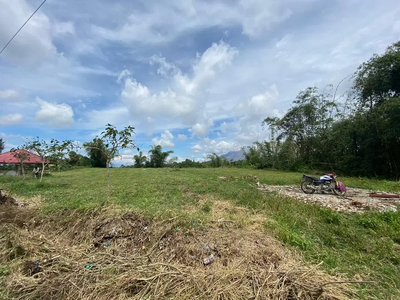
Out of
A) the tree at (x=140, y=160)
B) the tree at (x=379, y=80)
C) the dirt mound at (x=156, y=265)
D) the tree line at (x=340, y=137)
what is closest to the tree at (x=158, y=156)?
the tree at (x=140, y=160)

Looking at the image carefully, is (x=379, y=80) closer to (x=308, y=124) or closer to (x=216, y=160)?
(x=308, y=124)

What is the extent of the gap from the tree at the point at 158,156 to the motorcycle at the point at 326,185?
18442 millimetres

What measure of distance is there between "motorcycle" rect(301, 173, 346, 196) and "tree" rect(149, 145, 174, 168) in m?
18.4

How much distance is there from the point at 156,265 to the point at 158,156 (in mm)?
22255

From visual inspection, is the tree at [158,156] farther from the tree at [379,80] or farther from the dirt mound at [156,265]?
the dirt mound at [156,265]

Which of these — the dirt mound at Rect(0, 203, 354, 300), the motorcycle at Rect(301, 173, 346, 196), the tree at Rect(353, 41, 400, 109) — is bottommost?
the dirt mound at Rect(0, 203, 354, 300)

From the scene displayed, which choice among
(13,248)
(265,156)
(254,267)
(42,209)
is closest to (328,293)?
(254,267)

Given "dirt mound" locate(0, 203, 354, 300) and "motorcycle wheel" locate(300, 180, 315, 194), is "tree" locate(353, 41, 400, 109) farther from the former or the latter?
"dirt mound" locate(0, 203, 354, 300)

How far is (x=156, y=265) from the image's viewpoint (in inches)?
80.2

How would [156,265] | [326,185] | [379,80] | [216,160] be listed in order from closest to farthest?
[156,265] → [326,185] → [379,80] → [216,160]

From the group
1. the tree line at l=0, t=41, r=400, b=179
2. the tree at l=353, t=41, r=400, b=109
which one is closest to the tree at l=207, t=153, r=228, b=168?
the tree line at l=0, t=41, r=400, b=179

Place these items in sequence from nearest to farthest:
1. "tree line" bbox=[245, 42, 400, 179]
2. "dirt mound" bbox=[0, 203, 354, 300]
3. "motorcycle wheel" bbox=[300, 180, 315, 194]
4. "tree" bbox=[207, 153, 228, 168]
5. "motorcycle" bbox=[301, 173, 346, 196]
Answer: "dirt mound" bbox=[0, 203, 354, 300] → "motorcycle" bbox=[301, 173, 346, 196] → "motorcycle wheel" bbox=[300, 180, 315, 194] → "tree line" bbox=[245, 42, 400, 179] → "tree" bbox=[207, 153, 228, 168]

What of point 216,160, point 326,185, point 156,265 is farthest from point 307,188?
A: point 216,160

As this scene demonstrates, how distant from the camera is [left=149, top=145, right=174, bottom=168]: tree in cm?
2389
